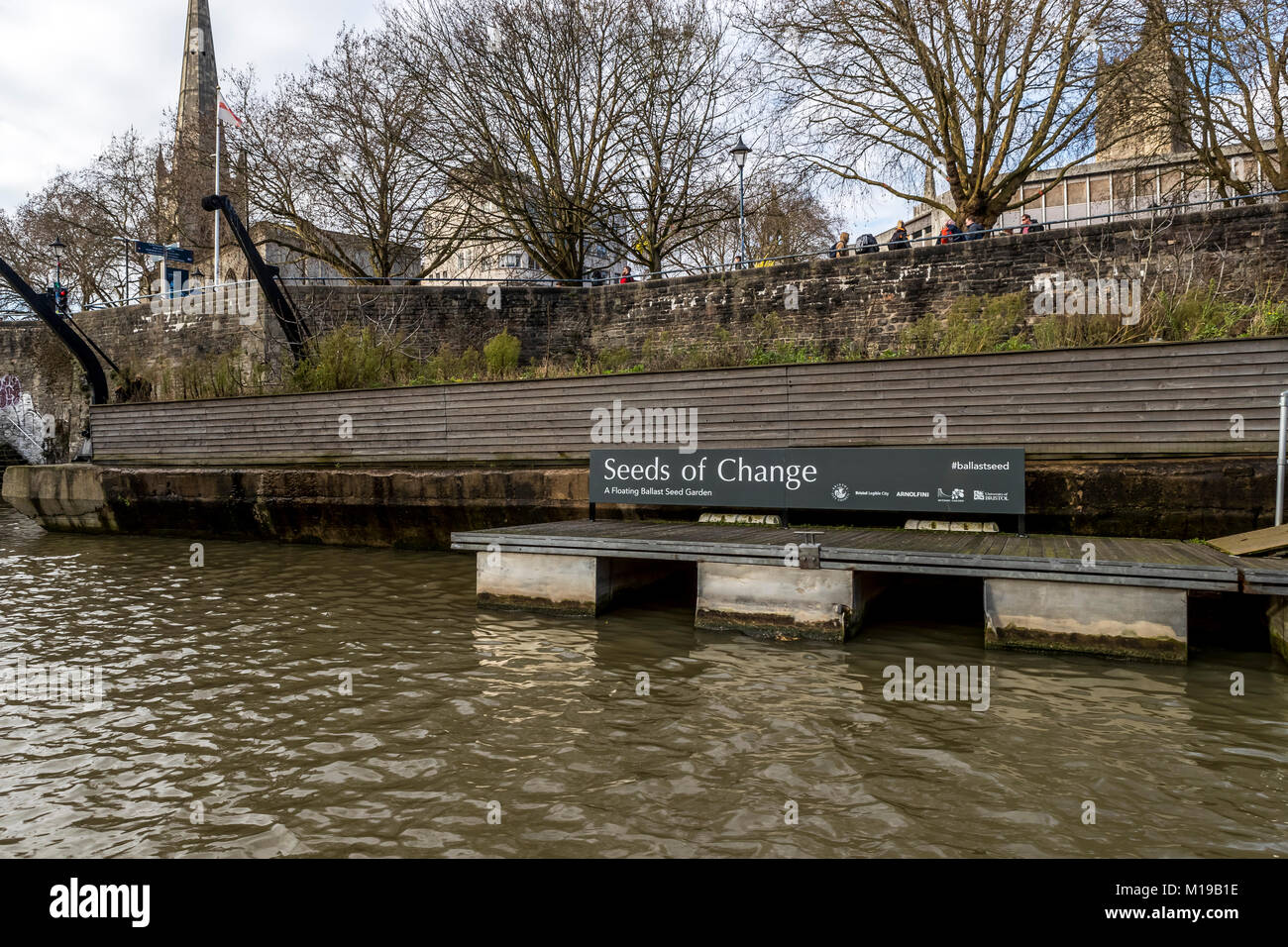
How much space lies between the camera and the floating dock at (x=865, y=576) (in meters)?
6.32

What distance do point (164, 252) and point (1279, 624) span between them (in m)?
32.3

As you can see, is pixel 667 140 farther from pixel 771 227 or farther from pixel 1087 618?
pixel 1087 618

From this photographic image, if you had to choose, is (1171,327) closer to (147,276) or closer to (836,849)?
(836,849)

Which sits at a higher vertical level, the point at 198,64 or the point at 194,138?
the point at 198,64

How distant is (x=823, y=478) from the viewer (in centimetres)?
877

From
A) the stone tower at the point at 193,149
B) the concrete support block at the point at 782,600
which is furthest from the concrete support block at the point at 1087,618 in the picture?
the stone tower at the point at 193,149

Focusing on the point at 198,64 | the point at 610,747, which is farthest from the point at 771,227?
the point at 198,64

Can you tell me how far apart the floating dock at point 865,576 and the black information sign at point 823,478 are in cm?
33

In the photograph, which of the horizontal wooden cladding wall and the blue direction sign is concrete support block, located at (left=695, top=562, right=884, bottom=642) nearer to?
the horizontal wooden cladding wall

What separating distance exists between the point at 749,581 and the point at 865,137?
54.0 feet
